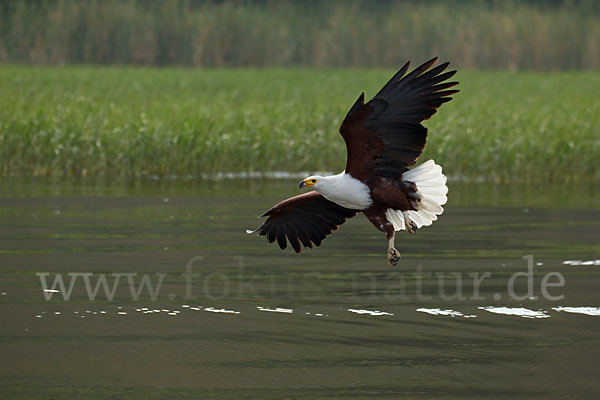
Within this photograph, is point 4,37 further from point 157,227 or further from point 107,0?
point 157,227

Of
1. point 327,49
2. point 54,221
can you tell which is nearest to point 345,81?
→ point 327,49

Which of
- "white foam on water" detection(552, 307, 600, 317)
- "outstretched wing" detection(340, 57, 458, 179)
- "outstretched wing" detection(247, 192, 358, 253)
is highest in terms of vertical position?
"outstretched wing" detection(340, 57, 458, 179)

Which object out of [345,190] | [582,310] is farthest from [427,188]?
[582,310]

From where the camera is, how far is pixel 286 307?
31.7 ft

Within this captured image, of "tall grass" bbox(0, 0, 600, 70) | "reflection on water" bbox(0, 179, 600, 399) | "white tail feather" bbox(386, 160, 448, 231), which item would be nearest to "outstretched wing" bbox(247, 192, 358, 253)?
"reflection on water" bbox(0, 179, 600, 399)

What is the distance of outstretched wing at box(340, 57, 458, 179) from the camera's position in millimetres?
9430

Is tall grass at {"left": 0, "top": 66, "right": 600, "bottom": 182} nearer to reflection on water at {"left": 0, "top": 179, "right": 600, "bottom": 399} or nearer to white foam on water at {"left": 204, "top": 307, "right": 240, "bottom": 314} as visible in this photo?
reflection on water at {"left": 0, "top": 179, "right": 600, "bottom": 399}

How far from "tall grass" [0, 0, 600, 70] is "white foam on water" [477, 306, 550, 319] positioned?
28002 mm

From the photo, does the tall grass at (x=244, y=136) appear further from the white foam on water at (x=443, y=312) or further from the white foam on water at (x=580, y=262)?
the white foam on water at (x=443, y=312)

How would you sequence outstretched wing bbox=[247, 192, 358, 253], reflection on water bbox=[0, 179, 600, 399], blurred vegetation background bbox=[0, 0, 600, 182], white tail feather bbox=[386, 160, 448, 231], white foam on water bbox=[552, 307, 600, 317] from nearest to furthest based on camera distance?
reflection on water bbox=[0, 179, 600, 399]
white foam on water bbox=[552, 307, 600, 317]
white tail feather bbox=[386, 160, 448, 231]
outstretched wing bbox=[247, 192, 358, 253]
blurred vegetation background bbox=[0, 0, 600, 182]

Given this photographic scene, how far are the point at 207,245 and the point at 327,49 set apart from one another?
90.9 feet

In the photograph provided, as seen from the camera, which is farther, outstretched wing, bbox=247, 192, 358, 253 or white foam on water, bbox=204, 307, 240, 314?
outstretched wing, bbox=247, 192, 358, 253

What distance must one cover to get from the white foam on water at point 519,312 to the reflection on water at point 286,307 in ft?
0.09

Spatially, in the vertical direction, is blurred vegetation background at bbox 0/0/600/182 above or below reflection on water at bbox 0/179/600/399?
above
